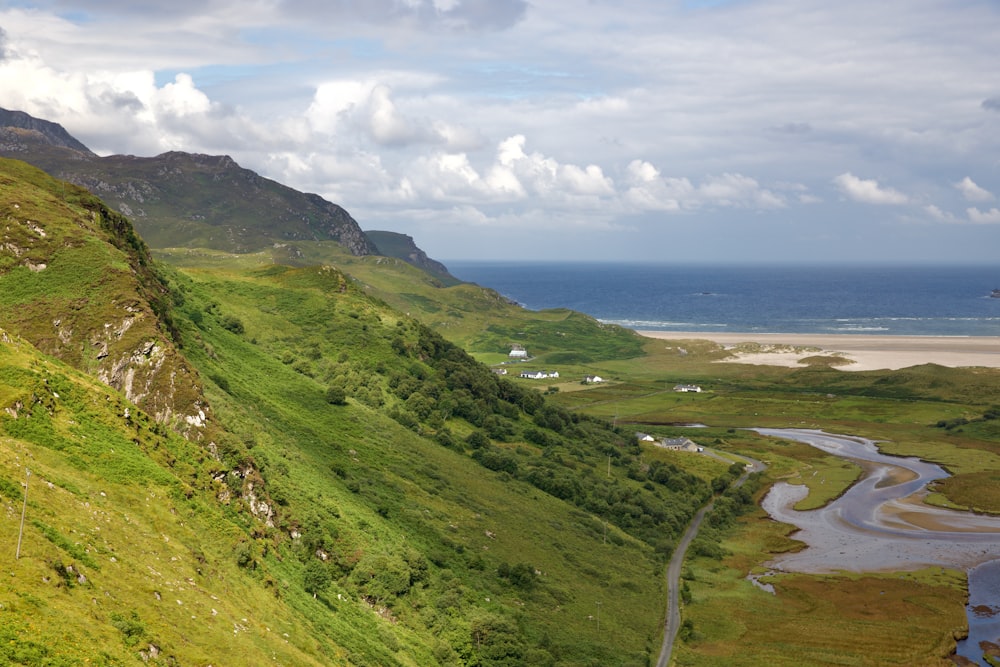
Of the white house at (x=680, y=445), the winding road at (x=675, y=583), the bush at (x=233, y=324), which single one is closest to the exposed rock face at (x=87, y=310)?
the bush at (x=233, y=324)

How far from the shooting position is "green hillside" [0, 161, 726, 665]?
1242 inches

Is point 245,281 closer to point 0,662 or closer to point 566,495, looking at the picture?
point 566,495

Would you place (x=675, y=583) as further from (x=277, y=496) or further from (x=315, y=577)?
(x=315, y=577)

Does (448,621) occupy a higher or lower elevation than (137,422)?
lower

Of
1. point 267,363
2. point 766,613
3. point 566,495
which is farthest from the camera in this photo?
point 566,495

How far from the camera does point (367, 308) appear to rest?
153500mm

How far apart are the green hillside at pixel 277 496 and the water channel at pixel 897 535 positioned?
19639 mm

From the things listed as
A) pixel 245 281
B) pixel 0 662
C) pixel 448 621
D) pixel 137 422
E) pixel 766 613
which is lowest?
pixel 766 613

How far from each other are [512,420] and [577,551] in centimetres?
5233

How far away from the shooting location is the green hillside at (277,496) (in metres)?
31.5

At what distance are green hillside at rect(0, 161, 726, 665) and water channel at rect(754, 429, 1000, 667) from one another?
1964 centimetres

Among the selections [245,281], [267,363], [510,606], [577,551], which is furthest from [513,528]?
[245,281]

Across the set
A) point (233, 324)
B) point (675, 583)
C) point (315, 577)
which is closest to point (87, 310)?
point (315, 577)

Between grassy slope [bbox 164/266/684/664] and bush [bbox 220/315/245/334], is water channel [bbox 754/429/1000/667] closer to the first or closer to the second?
grassy slope [bbox 164/266/684/664]
